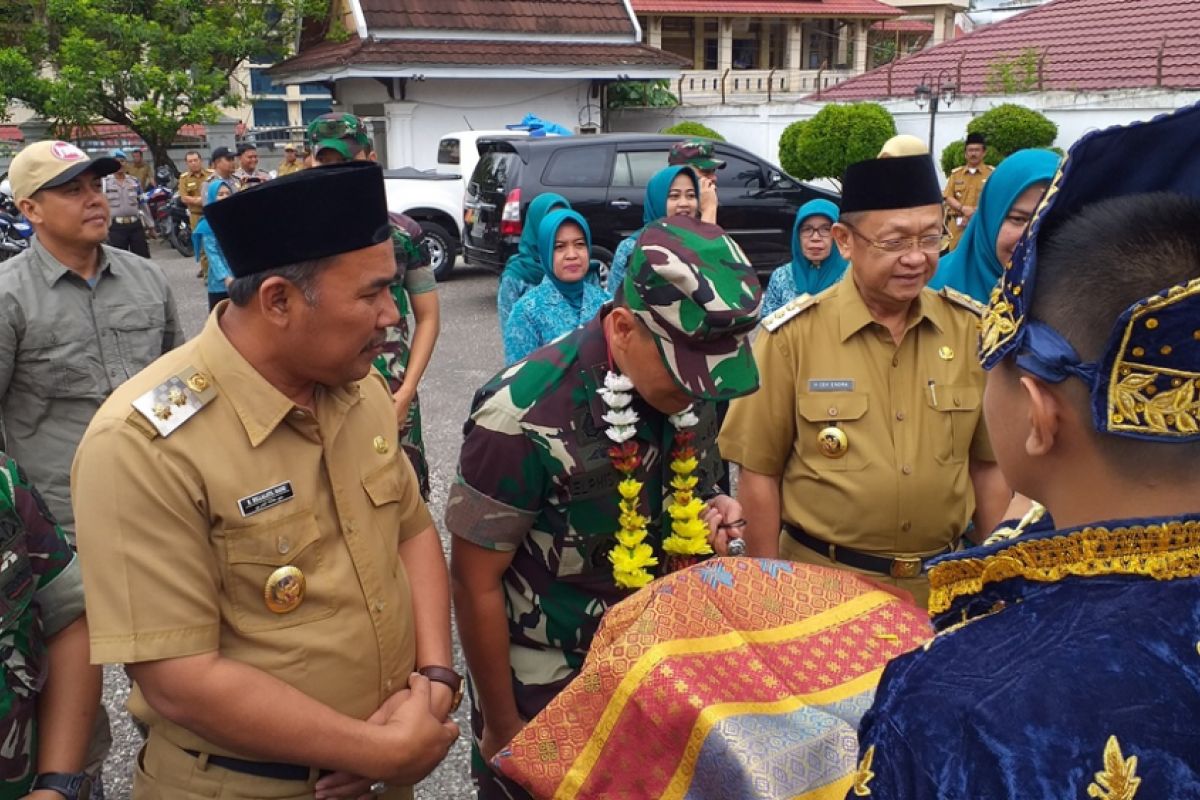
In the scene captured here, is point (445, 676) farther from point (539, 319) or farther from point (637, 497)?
point (539, 319)

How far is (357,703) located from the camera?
1.81 meters

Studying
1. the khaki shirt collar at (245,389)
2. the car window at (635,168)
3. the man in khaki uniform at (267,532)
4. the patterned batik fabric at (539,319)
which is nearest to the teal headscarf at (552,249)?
the patterned batik fabric at (539,319)

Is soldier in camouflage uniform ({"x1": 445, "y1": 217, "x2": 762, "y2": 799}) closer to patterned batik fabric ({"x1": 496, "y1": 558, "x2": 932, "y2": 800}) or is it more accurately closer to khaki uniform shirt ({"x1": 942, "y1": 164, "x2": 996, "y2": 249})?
patterned batik fabric ({"x1": 496, "y1": 558, "x2": 932, "y2": 800})

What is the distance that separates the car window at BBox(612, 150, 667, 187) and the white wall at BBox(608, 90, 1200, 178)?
174 inches

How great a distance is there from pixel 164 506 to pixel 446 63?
16813 millimetres

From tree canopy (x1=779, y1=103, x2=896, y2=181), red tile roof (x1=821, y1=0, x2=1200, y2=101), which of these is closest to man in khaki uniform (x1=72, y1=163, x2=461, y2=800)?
tree canopy (x1=779, y1=103, x2=896, y2=181)

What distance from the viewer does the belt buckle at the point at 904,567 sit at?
2490mm

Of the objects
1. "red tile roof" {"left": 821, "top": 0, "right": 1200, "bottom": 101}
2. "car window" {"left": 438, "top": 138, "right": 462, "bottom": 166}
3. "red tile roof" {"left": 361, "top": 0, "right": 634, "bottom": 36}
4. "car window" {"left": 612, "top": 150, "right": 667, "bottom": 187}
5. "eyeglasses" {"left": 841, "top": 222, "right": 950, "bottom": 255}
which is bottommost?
"eyeglasses" {"left": 841, "top": 222, "right": 950, "bottom": 255}

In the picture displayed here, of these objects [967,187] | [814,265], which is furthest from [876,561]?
[967,187]

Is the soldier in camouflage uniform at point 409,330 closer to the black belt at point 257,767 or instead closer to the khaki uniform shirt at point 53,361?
the khaki uniform shirt at point 53,361

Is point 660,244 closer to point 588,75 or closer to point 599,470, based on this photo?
point 599,470

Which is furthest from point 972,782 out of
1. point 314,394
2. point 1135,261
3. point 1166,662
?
point 314,394

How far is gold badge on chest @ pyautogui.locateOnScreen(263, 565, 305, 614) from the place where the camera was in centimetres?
168

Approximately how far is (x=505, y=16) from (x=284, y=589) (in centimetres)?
1867
